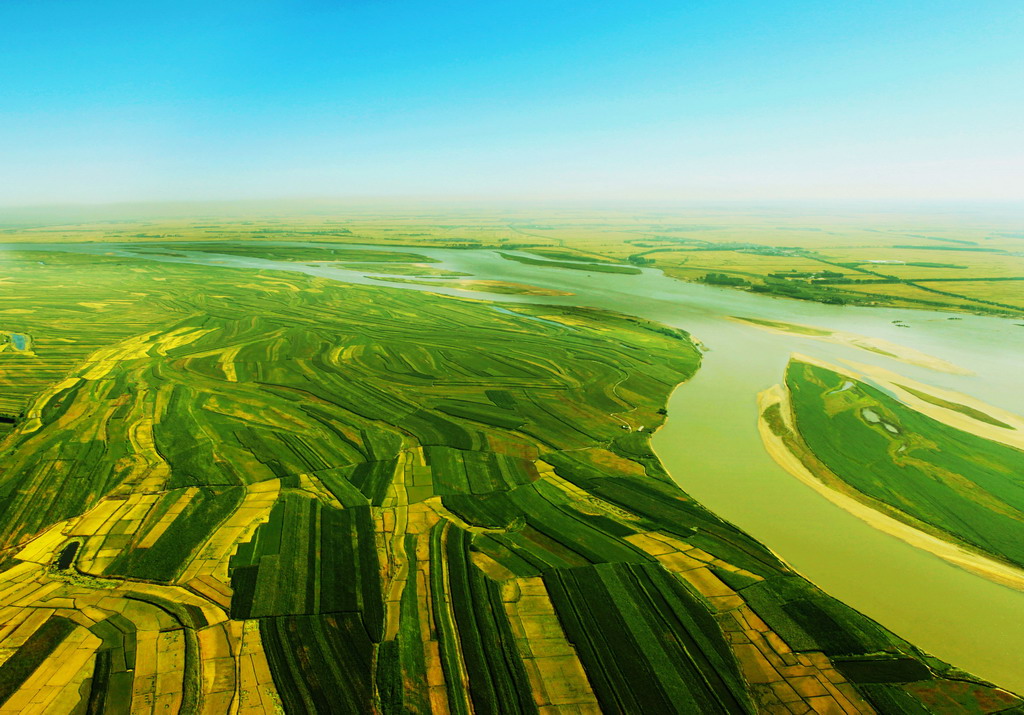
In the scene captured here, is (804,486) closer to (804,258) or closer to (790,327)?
(790,327)

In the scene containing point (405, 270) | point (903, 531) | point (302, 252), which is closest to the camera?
point (903, 531)

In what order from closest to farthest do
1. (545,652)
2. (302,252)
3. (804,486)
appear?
(545,652)
(804,486)
(302,252)

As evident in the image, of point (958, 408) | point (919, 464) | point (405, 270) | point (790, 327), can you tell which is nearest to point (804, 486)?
point (919, 464)

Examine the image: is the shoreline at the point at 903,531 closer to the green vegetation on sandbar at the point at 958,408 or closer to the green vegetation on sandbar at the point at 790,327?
the green vegetation on sandbar at the point at 958,408

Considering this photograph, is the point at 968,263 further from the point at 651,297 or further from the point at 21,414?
the point at 21,414

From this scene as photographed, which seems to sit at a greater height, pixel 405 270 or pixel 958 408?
pixel 405 270

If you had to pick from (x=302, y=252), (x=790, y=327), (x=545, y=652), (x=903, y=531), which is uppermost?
(x=302, y=252)

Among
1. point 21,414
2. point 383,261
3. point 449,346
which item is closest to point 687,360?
point 449,346
